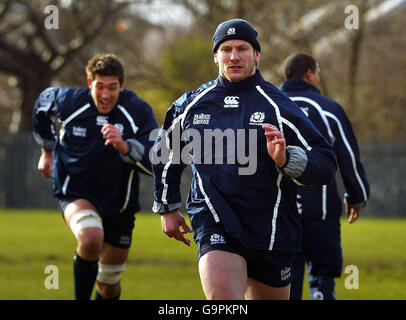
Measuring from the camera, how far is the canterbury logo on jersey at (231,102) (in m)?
5.95

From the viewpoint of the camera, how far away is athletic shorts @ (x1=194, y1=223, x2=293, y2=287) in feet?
19.0

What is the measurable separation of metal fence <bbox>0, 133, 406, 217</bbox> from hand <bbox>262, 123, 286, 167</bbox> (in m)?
20.7

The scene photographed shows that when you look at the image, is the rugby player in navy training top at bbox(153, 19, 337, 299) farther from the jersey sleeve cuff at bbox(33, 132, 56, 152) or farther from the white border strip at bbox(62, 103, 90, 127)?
the jersey sleeve cuff at bbox(33, 132, 56, 152)

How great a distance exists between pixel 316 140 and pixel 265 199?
0.52 metres

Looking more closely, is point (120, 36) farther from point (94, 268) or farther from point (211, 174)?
point (211, 174)

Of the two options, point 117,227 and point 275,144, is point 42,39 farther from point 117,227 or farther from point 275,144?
point 275,144

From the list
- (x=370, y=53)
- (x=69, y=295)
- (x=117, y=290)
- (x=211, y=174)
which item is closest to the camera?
(x=211, y=174)

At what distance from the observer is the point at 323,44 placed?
3278 centimetres

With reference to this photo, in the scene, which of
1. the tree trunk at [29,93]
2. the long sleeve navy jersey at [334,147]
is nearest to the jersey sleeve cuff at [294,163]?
the long sleeve navy jersey at [334,147]

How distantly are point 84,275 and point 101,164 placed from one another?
1.07m

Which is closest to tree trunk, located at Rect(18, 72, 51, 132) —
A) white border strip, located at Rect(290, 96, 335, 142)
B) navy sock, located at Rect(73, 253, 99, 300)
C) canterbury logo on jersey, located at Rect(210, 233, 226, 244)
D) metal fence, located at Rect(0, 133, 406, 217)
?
metal fence, located at Rect(0, 133, 406, 217)

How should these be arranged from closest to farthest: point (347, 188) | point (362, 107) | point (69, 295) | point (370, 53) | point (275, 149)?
point (275, 149), point (347, 188), point (69, 295), point (362, 107), point (370, 53)

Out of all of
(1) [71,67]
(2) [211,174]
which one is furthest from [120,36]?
(2) [211,174]

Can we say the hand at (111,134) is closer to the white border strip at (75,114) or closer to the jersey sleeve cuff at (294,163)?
the white border strip at (75,114)
